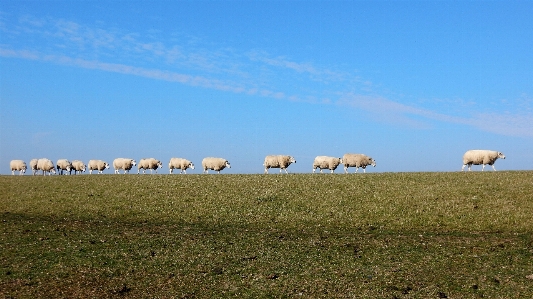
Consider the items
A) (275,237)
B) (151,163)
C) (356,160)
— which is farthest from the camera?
(151,163)

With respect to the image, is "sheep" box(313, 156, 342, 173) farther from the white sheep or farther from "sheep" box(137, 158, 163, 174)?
"sheep" box(137, 158, 163, 174)

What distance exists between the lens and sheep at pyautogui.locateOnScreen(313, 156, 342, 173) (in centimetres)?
5462

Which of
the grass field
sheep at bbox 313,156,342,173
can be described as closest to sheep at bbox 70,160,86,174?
the grass field

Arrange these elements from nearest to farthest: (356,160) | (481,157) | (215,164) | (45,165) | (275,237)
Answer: (275,237), (481,157), (356,160), (215,164), (45,165)

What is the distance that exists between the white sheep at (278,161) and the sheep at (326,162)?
2.85 meters

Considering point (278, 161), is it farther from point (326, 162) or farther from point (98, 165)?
point (98, 165)

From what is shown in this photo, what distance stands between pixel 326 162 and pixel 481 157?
17538 millimetres

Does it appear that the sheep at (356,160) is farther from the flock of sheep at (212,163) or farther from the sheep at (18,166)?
the sheep at (18,166)

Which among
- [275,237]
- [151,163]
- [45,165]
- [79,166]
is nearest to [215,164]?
[151,163]

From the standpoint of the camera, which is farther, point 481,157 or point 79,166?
point 79,166

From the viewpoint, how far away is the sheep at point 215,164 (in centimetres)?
5990

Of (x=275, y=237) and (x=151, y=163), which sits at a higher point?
(x=151, y=163)

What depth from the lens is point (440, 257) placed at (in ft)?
66.5

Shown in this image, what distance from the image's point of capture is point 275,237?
24266mm
